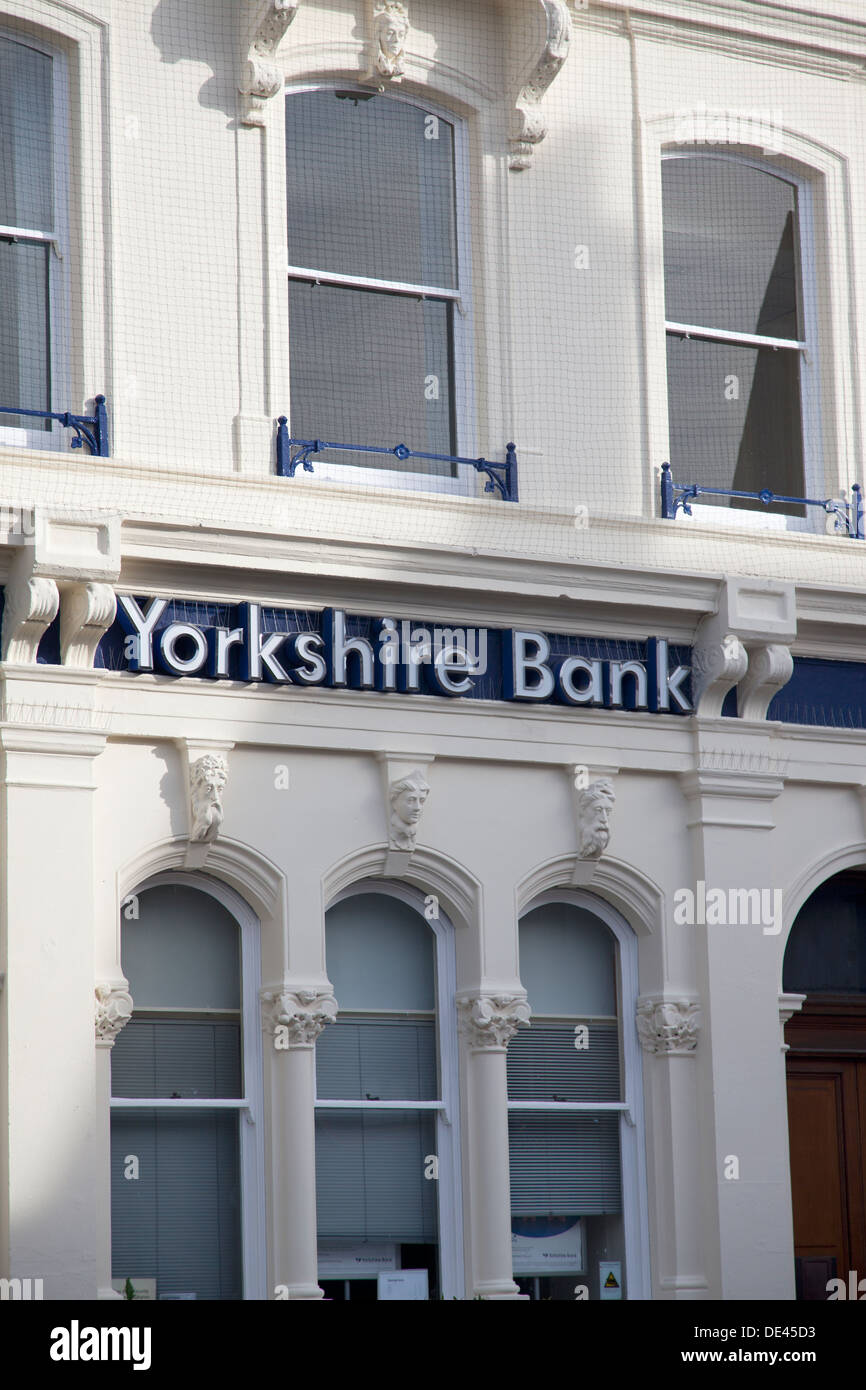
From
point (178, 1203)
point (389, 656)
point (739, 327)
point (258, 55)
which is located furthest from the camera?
point (739, 327)

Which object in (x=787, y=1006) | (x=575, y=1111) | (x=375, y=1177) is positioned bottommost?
(x=375, y=1177)

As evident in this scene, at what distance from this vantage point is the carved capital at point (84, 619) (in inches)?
438

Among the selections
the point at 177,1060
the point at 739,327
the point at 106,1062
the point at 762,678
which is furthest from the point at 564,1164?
the point at 739,327

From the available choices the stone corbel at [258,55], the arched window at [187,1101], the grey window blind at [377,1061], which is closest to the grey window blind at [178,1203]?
the arched window at [187,1101]

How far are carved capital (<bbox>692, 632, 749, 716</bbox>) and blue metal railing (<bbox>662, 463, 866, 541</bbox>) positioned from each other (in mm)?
796

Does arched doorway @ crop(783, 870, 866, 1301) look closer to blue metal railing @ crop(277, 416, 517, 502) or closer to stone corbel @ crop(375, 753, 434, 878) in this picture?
stone corbel @ crop(375, 753, 434, 878)

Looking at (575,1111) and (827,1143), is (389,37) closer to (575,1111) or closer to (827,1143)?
(575,1111)

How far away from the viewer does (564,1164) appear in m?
12.5

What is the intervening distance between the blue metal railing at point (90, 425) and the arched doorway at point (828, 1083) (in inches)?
205

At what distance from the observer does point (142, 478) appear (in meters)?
11.6

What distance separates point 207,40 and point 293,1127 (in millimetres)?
5934

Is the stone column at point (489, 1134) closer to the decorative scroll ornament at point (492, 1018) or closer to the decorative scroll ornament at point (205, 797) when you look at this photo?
the decorative scroll ornament at point (492, 1018)

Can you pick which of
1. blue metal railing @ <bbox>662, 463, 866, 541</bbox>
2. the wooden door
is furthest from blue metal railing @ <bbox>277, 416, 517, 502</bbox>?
the wooden door
